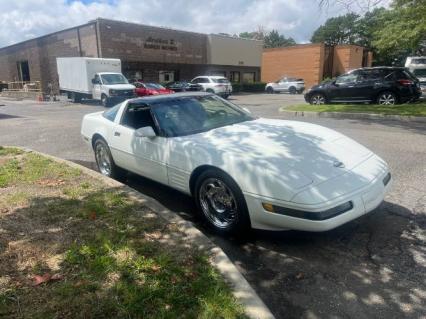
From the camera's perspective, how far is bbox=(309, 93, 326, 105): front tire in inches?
615

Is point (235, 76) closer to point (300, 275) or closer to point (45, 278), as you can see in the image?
point (300, 275)

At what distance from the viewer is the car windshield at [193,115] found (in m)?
4.31

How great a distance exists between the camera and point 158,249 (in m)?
3.16

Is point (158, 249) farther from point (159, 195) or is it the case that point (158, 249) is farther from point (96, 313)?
point (159, 195)

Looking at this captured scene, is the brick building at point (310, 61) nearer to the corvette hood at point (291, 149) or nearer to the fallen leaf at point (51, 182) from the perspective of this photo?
the corvette hood at point (291, 149)

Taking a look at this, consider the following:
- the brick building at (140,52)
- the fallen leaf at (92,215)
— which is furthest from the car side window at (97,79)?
the fallen leaf at (92,215)

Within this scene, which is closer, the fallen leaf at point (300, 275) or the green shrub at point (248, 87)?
the fallen leaf at point (300, 275)

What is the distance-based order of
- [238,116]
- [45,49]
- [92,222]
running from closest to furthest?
[92,222], [238,116], [45,49]

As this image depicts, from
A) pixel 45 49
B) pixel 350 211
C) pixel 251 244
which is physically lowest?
pixel 251 244

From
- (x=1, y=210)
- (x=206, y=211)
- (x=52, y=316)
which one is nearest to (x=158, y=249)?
(x=206, y=211)

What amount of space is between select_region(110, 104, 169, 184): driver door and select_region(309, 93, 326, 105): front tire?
12.2 meters

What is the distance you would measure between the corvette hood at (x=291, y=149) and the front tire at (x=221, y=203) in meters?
0.27

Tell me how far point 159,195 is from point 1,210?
6.16ft

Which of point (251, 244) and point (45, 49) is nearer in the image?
point (251, 244)
